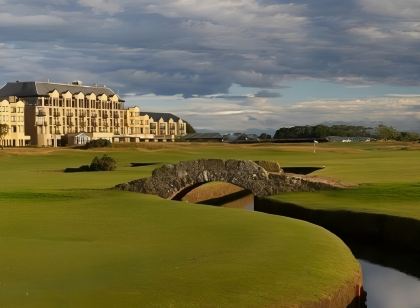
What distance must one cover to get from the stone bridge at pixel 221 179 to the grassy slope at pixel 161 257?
8.63 m

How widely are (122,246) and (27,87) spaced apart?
16912 centimetres

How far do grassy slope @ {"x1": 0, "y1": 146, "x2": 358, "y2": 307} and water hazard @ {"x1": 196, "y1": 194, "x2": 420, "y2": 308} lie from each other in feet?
6.29

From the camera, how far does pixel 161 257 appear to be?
822 inches

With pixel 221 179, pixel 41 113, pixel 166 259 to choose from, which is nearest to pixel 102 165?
pixel 221 179

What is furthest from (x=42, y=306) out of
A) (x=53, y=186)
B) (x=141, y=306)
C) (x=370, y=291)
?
(x=53, y=186)

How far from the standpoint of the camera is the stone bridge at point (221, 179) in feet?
151

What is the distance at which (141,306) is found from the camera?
14719 mm

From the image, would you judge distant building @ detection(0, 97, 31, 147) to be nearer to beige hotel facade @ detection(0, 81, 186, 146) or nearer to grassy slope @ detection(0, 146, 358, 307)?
beige hotel facade @ detection(0, 81, 186, 146)

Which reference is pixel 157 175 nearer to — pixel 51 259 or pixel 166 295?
pixel 51 259

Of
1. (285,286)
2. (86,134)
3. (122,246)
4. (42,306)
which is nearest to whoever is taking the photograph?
(42,306)

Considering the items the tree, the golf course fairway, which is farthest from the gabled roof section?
the golf course fairway

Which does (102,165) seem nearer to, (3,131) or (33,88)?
(3,131)

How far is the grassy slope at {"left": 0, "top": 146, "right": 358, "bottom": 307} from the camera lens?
15812 millimetres

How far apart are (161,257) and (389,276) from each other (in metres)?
10.3
